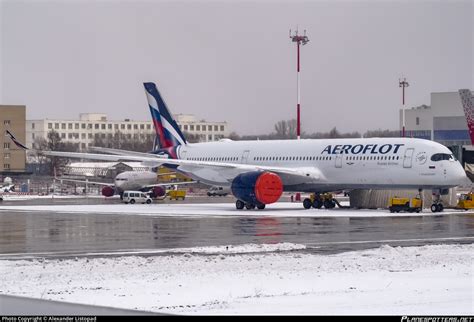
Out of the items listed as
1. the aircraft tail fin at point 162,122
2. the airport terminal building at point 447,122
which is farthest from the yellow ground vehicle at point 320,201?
the airport terminal building at point 447,122

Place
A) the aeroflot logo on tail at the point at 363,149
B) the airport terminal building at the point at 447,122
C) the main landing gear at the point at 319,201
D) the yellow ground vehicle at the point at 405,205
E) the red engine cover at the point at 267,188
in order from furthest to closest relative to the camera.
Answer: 1. the airport terminal building at the point at 447,122
2. the main landing gear at the point at 319,201
3. the red engine cover at the point at 267,188
4. the aeroflot logo on tail at the point at 363,149
5. the yellow ground vehicle at the point at 405,205

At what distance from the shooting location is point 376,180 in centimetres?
5000

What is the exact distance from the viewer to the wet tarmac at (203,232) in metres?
27.2

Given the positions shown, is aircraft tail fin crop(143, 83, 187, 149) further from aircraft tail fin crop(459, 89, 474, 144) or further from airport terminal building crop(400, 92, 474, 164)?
airport terminal building crop(400, 92, 474, 164)

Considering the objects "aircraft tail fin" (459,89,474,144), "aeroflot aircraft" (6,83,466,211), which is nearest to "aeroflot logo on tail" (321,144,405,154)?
"aeroflot aircraft" (6,83,466,211)

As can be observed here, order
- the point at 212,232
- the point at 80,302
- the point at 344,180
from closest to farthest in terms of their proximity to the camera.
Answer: the point at 80,302 < the point at 212,232 < the point at 344,180

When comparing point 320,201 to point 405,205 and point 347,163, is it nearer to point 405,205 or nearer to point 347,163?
point 347,163

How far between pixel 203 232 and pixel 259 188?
17.0 m

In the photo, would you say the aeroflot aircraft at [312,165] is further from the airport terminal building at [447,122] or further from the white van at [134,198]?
the airport terminal building at [447,122]

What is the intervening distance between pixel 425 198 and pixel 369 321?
4157 cm

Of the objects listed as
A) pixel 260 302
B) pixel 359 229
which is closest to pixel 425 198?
pixel 359 229

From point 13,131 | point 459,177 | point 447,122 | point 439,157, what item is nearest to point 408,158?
point 439,157

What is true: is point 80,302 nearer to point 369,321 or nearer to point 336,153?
point 369,321

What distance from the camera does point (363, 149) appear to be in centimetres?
5091
